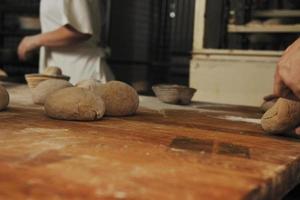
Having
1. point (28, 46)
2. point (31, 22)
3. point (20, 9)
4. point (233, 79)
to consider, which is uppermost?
point (20, 9)

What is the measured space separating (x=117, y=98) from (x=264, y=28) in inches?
56.1

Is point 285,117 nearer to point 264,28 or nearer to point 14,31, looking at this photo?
point 264,28

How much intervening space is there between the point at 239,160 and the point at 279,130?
36 cm

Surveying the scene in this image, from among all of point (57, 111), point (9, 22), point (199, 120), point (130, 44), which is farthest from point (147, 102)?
point (9, 22)

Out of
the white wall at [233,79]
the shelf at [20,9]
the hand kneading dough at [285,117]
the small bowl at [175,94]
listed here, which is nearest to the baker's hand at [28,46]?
the white wall at [233,79]

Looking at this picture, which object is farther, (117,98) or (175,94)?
(175,94)

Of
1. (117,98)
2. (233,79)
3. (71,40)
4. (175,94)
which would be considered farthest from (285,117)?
(71,40)

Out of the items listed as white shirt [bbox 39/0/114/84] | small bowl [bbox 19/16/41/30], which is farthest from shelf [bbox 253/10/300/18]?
small bowl [bbox 19/16/41/30]

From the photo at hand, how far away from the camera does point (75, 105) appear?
3.48 ft

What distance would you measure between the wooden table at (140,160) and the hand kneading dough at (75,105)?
0.03m

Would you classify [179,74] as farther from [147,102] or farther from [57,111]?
[57,111]

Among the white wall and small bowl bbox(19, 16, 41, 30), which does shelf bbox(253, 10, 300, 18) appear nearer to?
the white wall

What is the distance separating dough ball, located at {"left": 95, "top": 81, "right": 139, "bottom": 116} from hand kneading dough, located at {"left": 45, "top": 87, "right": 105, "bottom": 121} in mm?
83

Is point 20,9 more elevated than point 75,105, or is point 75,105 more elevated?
point 20,9
